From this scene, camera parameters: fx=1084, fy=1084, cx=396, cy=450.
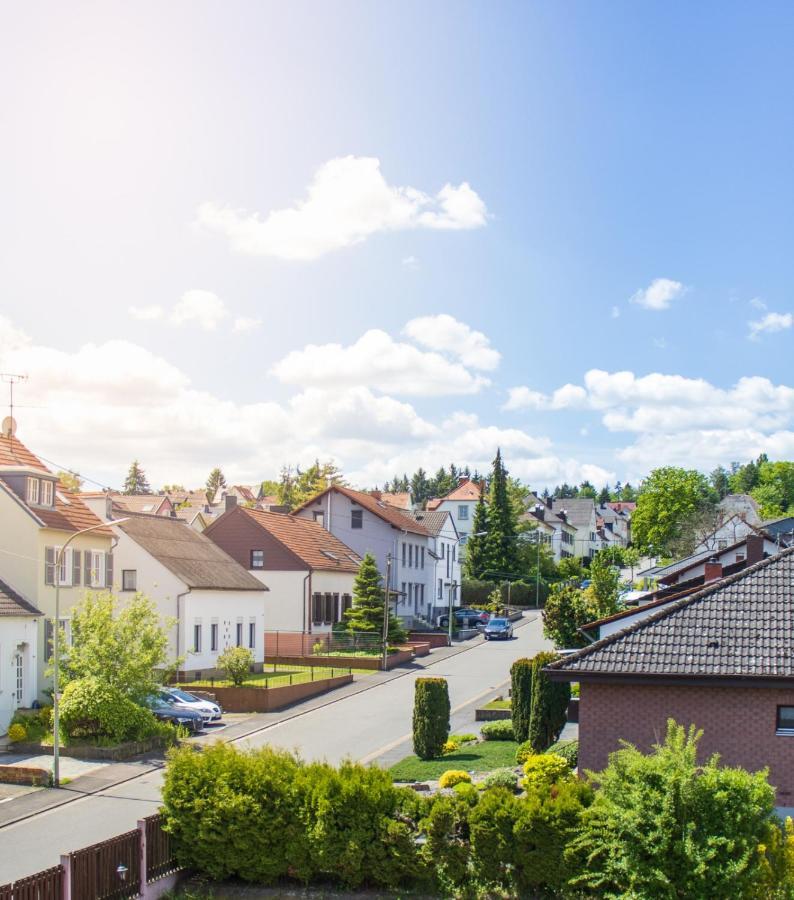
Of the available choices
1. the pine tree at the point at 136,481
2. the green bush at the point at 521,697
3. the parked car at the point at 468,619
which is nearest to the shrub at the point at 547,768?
the green bush at the point at 521,697

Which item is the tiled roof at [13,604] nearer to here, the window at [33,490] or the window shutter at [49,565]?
the window shutter at [49,565]

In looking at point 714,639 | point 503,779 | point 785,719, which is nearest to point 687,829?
point 785,719

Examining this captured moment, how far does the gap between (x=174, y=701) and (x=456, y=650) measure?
28.5 meters

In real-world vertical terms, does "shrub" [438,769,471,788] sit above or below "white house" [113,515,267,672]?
below

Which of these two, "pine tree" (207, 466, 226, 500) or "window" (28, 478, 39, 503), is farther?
"pine tree" (207, 466, 226, 500)

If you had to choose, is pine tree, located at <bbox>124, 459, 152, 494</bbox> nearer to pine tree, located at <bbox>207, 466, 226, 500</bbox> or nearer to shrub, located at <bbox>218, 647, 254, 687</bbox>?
pine tree, located at <bbox>207, 466, 226, 500</bbox>

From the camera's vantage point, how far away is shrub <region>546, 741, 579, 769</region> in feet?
89.3

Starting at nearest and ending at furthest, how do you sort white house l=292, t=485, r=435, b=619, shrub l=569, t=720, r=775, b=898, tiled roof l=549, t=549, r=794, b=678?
1. shrub l=569, t=720, r=775, b=898
2. tiled roof l=549, t=549, r=794, b=678
3. white house l=292, t=485, r=435, b=619

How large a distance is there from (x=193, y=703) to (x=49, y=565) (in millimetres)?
7508

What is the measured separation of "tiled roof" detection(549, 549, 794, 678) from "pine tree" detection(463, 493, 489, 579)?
246 feet

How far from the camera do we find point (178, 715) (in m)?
37.3

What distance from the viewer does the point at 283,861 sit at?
19625mm

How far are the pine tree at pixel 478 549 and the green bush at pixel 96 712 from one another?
6655 cm

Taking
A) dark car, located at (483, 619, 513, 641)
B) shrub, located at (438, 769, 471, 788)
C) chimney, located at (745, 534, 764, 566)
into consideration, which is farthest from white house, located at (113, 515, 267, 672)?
chimney, located at (745, 534, 764, 566)
